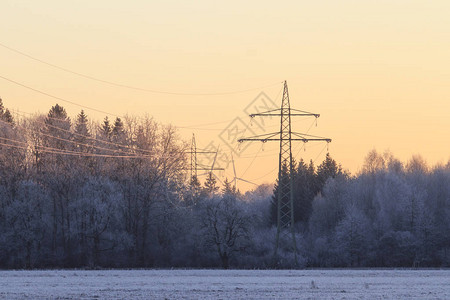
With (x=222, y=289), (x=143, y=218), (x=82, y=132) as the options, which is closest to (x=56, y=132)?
(x=82, y=132)

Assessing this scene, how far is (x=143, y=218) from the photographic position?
320ft

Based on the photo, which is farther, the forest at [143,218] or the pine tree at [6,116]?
the pine tree at [6,116]

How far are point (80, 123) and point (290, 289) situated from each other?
2946 inches

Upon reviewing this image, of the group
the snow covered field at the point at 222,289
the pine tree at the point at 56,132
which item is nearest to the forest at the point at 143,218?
the pine tree at the point at 56,132

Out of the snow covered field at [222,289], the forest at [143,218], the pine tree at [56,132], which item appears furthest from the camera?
the pine tree at [56,132]

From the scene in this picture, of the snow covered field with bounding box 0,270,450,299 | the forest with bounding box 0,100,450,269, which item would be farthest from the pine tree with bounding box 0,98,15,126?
the snow covered field with bounding box 0,270,450,299

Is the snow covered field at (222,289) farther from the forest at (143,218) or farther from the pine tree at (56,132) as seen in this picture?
the pine tree at (56,132)

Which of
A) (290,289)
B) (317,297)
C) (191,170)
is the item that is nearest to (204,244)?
(191,170)

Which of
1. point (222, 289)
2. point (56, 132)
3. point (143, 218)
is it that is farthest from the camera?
point (56, 132)

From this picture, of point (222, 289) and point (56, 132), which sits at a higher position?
point (56, 132)

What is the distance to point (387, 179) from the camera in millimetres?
128125

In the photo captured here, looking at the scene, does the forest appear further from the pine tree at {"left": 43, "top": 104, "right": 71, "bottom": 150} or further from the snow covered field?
the snow covered field

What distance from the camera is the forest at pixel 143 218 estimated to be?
295ft

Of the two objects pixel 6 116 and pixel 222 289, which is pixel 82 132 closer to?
pixel 6 116
